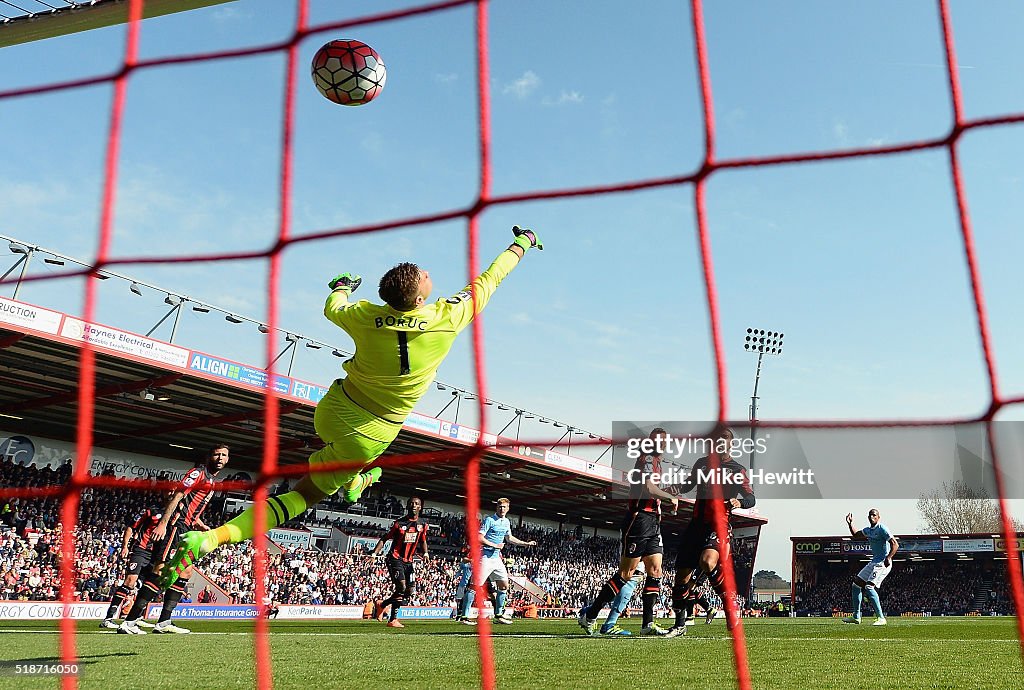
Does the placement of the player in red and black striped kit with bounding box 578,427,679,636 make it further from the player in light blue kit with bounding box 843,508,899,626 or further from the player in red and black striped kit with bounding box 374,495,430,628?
the player in light blue kit with bounding box 843,508,899,626

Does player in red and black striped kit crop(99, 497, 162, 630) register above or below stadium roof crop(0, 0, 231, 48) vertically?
below

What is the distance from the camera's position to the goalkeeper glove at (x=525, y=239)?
14.2ft

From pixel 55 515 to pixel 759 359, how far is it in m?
25.6

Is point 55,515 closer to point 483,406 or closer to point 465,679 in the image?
point 465,679

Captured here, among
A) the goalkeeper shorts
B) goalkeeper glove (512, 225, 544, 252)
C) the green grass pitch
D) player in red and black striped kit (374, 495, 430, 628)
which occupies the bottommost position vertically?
the green grass pitch

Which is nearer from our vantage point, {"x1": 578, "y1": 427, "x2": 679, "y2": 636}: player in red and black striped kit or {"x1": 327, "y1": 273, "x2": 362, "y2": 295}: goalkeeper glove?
{"x1": 327, "y1": 273, "x2": 362, "y2": 295}: goalkeeper glove

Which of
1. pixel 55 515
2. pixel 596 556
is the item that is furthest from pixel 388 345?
pixel 596 556

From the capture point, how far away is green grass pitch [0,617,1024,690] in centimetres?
393

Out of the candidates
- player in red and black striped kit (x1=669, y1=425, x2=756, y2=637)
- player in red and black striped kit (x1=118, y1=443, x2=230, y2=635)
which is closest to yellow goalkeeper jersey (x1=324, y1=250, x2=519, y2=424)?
player in red and black striped kit (x1=118, y1=443, x2=230, y2=635)

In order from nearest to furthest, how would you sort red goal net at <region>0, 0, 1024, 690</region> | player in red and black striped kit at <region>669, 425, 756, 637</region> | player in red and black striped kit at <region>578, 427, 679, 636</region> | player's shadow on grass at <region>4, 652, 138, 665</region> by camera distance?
1. red goal net at <region>0, 0, 1024, 690</region>
2. player's shadow on grass at <region>4, 652, 138, 665</region>
3. player in red and black striped kit at <region>669, 425, 756, 637</region>
4. player in red and black striped kit at <region>578, 427, 679, 636</region>

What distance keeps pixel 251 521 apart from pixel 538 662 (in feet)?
5.74

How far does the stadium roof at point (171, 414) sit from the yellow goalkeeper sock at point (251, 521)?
9.62 m

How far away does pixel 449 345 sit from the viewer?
4203 mm

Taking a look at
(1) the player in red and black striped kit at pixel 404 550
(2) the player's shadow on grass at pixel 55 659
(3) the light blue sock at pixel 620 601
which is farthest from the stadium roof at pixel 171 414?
(2) the player's shadow on grass at pixel 55 659
